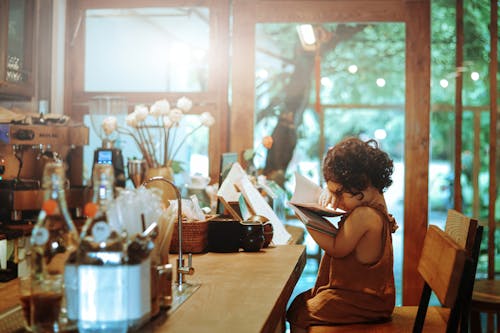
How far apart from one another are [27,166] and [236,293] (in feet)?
8.11

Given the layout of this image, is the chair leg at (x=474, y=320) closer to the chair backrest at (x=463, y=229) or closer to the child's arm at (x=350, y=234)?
the chair backrest at (x=463, y=229)

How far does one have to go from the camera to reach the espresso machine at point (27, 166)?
3.49 meters

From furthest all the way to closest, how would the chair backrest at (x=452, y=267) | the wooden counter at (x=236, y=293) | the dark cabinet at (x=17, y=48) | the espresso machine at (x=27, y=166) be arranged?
the dark cabinet at (x=17, y=48) → the espresso machine at (x=27, y=166) → the chair backrest at (x=452, y=267) → the wooden counter at (x=236, y=293)

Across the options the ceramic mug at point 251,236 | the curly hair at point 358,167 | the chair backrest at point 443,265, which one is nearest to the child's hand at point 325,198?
the curly hair at point 358,167

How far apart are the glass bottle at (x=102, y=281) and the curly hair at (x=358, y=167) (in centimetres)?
131

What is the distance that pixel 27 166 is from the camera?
157 inches

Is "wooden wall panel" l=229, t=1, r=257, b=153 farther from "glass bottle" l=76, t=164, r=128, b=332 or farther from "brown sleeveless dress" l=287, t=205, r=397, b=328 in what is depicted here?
"glass bottle" l=76, t=164, r=128, b=332

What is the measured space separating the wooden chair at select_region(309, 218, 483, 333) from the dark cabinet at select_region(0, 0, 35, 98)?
2316 mm

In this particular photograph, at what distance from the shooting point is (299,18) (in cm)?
452

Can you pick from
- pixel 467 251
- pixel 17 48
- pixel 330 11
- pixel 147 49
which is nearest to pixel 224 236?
pixel 467 251

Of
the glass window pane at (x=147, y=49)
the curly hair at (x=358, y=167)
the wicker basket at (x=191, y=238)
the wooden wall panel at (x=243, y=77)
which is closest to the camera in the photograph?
the curly hair at (x=358, y=167)

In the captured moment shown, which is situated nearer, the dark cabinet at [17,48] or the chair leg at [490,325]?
the dark cabinet at [17,48]

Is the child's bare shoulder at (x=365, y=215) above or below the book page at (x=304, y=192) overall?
below

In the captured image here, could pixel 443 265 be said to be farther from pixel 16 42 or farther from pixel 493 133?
pixel 16 42
